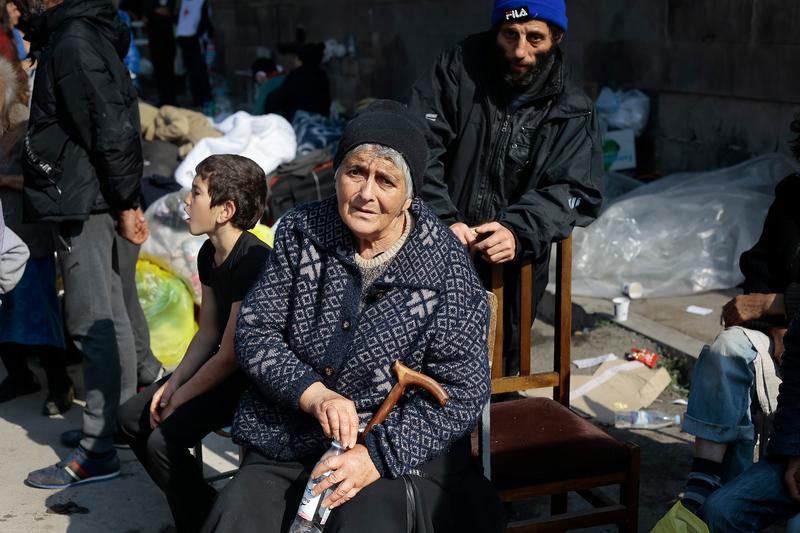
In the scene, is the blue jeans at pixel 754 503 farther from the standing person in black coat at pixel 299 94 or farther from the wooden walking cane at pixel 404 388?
the standing person in black coat at pixel 299 94

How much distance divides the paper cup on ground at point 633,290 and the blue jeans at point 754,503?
3.04 metres

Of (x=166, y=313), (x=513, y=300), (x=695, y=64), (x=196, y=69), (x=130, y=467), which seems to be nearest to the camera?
(x=513, y=300)

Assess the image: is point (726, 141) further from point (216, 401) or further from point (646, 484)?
point (216, 401)

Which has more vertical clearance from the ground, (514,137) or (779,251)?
(514,137)

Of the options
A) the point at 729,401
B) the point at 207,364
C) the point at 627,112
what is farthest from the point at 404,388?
the point at 627,112

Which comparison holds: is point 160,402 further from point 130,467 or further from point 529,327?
point 529,327

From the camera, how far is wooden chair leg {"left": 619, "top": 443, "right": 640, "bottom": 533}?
10.4ft

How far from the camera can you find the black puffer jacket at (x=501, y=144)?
3539mm

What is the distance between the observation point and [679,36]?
23.9 feet

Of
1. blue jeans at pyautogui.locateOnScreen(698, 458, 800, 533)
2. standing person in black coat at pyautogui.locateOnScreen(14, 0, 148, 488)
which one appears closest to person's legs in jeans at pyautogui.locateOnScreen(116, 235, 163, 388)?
standing person in black coat at pyautogui.locateOnScreen(14, 0, 148, 488)

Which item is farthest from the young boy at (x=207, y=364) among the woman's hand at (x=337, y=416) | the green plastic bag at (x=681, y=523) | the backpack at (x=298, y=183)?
the backpack at (x=298, y=183)

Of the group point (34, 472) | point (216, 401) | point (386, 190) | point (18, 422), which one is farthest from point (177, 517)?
point (18, 422)

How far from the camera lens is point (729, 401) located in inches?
128

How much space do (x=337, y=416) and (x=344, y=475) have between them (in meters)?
0.15
